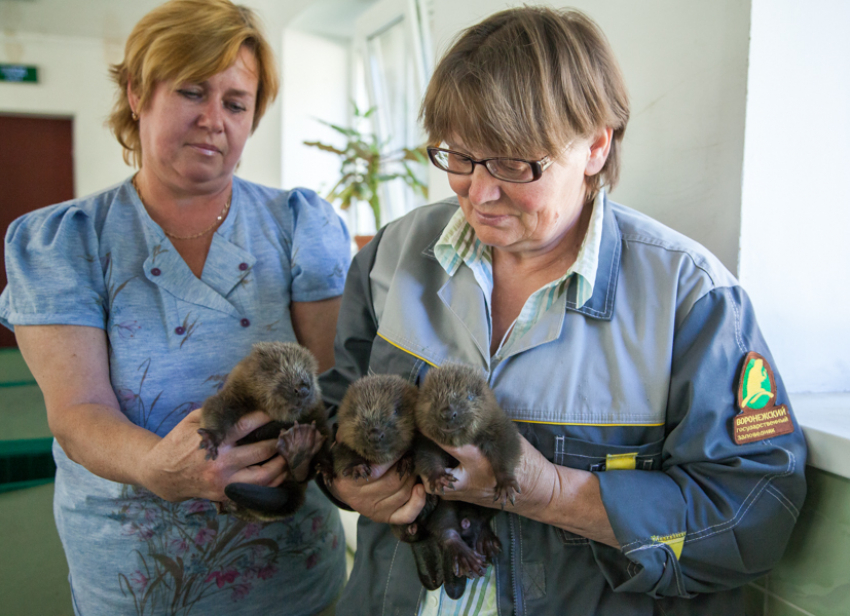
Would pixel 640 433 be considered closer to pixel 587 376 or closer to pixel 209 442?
pixel 587 376

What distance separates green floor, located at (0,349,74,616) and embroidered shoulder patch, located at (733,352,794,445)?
9.74 ft

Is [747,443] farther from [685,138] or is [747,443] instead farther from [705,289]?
[685,138]

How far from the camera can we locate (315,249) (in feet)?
6.09

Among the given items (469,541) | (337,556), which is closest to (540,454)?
(469,541)

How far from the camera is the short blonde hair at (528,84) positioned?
1246mm

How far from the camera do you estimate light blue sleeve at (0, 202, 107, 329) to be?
1.56 metres

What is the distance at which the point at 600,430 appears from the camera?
4.16 feet

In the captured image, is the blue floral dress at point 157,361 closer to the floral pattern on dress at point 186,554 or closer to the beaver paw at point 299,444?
the floral pattern on dress at point 186,554

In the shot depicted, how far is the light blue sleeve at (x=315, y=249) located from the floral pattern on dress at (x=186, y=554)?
69 centimetres

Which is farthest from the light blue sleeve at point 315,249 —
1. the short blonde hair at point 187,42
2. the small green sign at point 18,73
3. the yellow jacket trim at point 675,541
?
the small green sign at point 18,73

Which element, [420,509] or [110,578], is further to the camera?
[110,578]

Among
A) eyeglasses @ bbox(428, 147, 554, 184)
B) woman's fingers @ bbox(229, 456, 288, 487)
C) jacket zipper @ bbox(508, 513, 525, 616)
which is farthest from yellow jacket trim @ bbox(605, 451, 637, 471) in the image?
woman's fingers @ bbox(229, 456, 288, 487)

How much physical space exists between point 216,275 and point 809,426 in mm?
1601

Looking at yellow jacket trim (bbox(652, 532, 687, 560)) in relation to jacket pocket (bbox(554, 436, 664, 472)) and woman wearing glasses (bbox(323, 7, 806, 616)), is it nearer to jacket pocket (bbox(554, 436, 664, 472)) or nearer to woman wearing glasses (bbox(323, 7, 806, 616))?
woman wearing glasses (bbox(323, 7, 806, 616))
